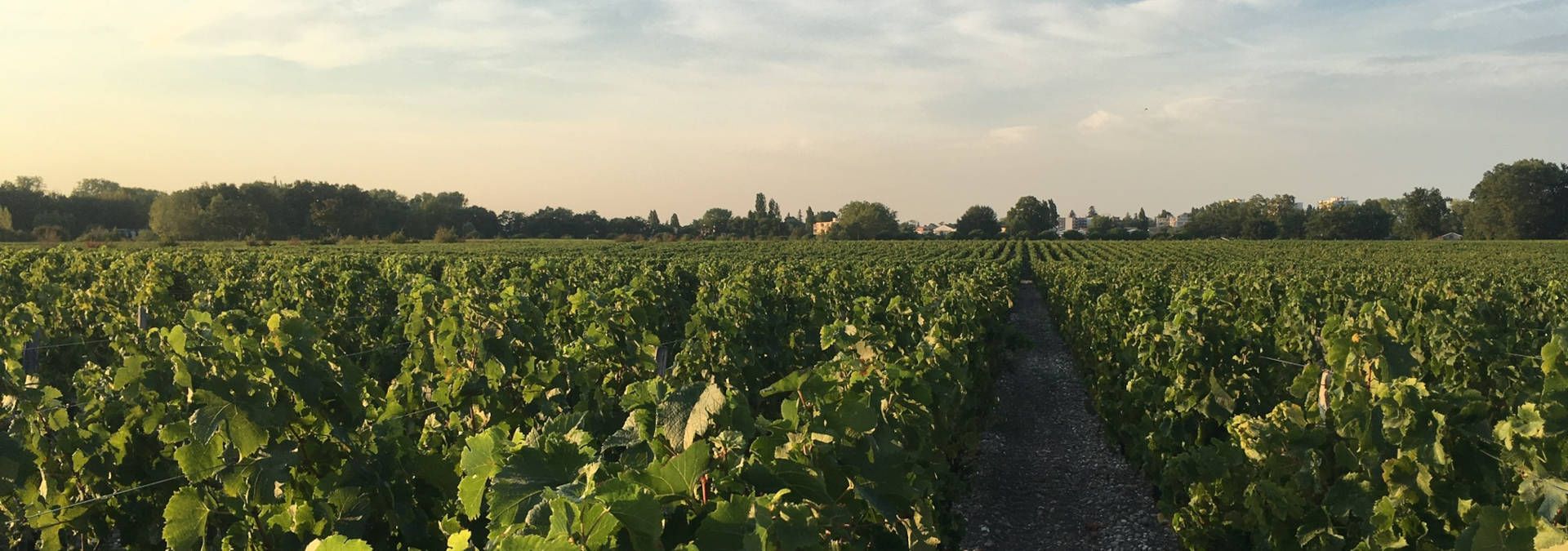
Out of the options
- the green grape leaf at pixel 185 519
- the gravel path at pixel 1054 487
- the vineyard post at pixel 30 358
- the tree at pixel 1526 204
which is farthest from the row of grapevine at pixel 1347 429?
the tree at pixel 1526 204

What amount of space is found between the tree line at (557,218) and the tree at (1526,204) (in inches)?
3.2

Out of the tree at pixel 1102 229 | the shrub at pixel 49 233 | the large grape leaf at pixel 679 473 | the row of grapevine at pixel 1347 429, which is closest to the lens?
the large grape leaf at pixel 679 473

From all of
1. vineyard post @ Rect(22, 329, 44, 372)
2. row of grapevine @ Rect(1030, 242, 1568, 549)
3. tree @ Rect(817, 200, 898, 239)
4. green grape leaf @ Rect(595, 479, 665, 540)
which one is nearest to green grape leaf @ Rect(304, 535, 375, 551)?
green grape leaf @ Rect(595, 479, 665, 540)

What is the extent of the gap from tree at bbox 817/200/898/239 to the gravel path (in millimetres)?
82303

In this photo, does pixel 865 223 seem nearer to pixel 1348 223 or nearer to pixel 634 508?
pixel 1348 223

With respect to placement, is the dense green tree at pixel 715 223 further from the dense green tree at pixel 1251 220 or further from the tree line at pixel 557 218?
the dense green tree at pixel 1251 220

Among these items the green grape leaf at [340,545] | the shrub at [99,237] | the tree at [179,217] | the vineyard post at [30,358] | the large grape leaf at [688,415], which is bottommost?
the vineyard post at [30,358]

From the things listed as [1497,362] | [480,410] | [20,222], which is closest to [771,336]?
[480,410]

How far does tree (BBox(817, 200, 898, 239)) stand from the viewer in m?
95.1

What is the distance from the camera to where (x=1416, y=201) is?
9162 centimetres

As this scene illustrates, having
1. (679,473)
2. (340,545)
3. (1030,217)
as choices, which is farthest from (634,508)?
(1030,217)

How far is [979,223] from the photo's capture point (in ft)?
358

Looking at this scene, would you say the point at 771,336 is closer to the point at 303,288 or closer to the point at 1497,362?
the point at 1497,362

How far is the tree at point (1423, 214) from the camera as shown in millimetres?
90562
